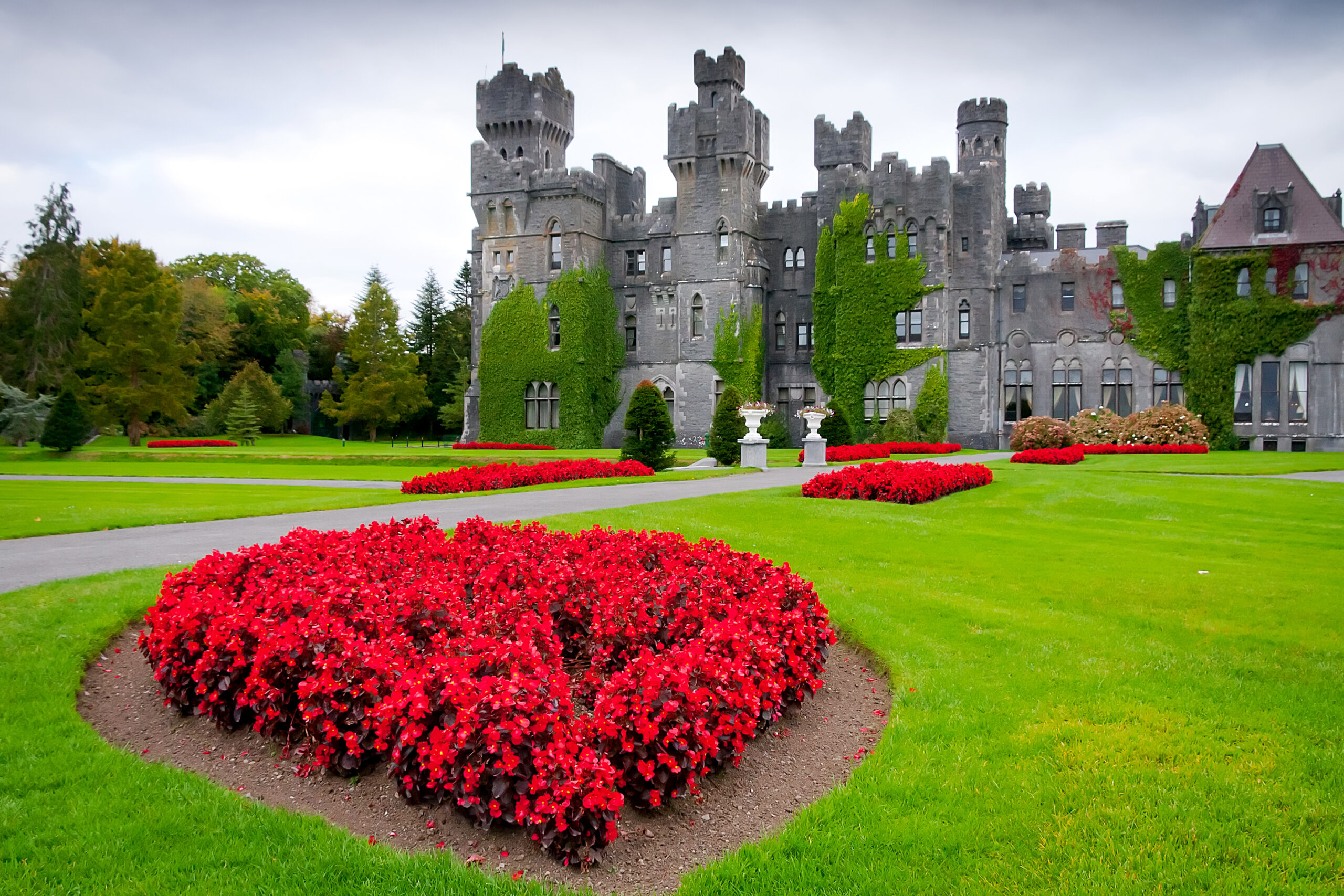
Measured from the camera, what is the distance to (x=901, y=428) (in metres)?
43.6

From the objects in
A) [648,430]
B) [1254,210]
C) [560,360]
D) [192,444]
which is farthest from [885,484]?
[192,444]

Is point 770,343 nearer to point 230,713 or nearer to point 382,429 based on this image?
point 382,429

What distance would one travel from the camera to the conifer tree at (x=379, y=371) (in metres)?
60.4

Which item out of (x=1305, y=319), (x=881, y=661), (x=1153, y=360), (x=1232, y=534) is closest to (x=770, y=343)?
(x=1153, y=360)

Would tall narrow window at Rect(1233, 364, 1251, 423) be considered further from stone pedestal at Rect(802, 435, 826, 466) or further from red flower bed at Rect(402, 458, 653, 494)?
red flower bed at Rect(402, 458, 653, 494)

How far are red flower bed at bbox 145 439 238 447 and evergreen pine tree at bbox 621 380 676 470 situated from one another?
2436 centimetres

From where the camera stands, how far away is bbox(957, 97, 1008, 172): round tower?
158 feet

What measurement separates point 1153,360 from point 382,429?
2096 inches

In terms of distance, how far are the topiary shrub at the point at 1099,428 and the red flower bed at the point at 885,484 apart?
2465 cm

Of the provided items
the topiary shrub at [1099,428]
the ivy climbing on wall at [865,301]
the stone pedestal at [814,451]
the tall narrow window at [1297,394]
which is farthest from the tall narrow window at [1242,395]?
the stone pedestal at [814,451]

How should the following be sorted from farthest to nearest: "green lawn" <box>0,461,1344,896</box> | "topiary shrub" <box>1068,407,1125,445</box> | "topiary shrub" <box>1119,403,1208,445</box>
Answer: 1. "topiary shrub" <box>1068,407,1125,445</box>
2. "topiary shrub" <box>1119,403,1208,445</box>
3. "green lawn" <box>0,461,1344,896</box>

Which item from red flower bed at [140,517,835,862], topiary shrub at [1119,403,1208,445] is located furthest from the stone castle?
red flower bed at [140,517,835,862]

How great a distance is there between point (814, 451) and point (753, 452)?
6.71 ft

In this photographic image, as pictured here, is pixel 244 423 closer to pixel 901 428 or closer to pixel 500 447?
pixel 500 447
